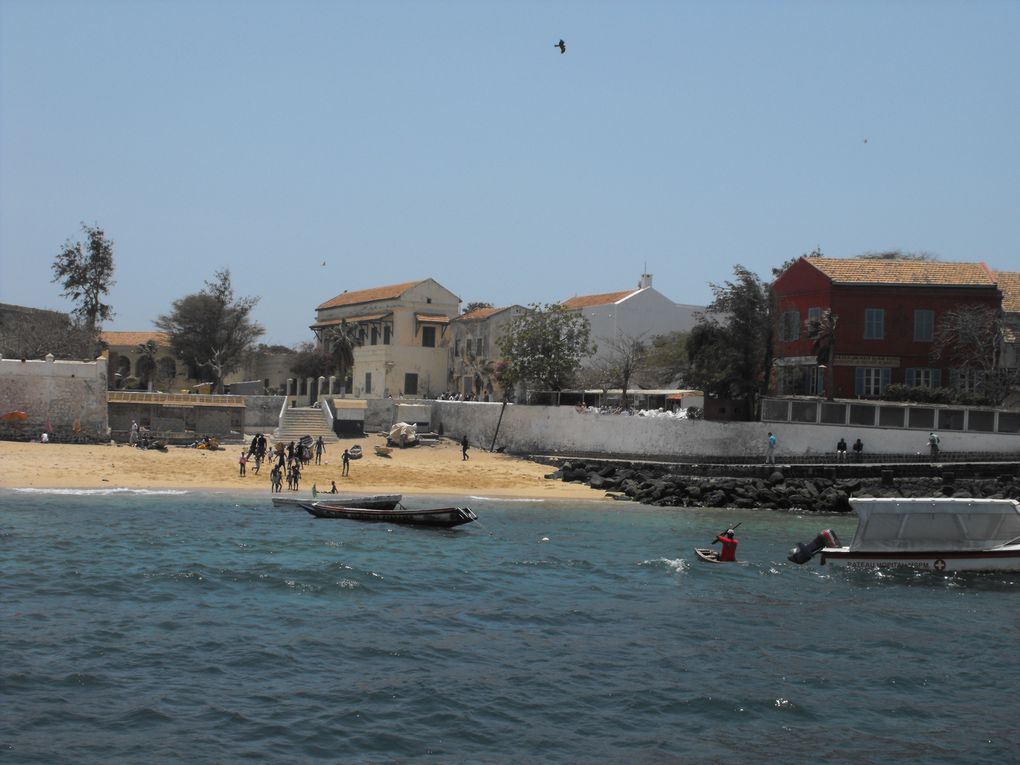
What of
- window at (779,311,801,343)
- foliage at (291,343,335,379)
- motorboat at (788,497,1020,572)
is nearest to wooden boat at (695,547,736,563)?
motorboat at (788,497,1020,572)

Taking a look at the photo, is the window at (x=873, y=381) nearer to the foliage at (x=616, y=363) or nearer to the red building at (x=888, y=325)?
the red building at (x=888, y=325)

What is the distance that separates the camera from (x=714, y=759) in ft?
50.9

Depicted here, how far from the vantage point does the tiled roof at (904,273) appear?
5202cm

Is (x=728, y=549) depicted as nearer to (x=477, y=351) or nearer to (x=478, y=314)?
(x=477, y=351)

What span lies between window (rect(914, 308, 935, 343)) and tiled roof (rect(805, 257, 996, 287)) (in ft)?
4.53

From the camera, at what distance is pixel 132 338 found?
84625 millimetres

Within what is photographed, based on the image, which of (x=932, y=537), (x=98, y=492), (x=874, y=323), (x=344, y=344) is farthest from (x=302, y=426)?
(x=932, y=537)

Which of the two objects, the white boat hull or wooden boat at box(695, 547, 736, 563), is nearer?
the white boat hull

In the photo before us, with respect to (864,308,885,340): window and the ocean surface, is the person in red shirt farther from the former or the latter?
(864,308,885,340): window

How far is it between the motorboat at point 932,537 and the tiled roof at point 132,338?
2472 inches

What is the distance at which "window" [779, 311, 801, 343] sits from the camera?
2138 inches

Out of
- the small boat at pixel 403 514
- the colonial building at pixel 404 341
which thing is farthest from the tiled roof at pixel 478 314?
the small boat at pixel 403 514

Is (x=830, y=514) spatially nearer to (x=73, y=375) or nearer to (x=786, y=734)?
(x=786, y=734)

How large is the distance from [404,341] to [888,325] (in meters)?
34.3
